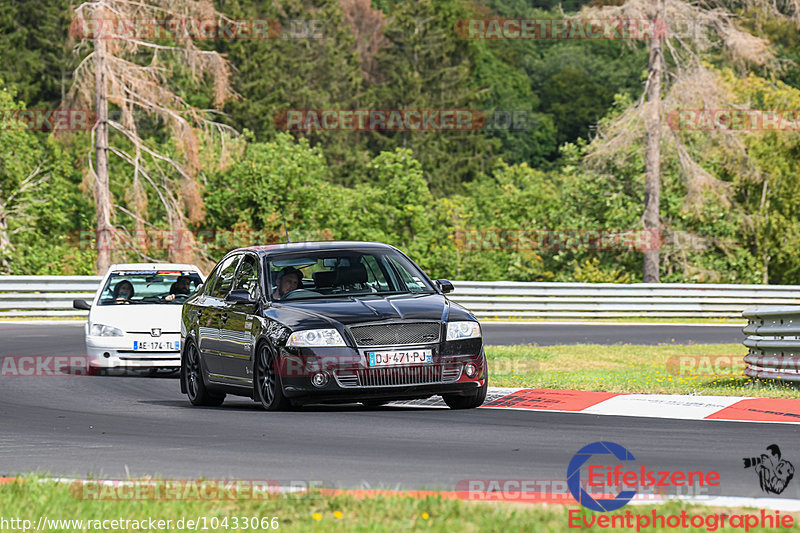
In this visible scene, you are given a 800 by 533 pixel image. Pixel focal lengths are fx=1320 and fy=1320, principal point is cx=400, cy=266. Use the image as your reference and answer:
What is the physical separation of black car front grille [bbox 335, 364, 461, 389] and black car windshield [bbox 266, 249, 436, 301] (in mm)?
1228

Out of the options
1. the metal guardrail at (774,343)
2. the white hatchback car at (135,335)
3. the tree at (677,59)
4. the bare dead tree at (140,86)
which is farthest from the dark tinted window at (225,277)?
the tree at (677,59)

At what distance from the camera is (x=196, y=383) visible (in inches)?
539

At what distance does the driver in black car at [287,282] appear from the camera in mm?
12414

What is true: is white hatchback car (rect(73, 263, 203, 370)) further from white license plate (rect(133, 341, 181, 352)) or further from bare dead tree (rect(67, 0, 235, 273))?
bare dead tree (rect(67, 0, 235, 273))

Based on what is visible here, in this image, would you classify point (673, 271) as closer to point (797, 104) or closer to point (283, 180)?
point (797, 104)

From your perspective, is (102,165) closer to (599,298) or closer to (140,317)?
(599,298)

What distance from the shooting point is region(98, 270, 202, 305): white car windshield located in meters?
18.3

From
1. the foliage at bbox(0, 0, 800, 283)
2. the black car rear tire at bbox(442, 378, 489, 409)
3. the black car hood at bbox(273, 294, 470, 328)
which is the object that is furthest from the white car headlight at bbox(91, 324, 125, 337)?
the foliage at bbox(0, 0, 800, 283)

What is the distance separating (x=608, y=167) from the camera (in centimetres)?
4300

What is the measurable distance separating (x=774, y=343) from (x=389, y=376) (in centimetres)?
505

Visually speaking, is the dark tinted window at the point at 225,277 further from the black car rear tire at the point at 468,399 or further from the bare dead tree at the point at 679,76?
the bare dead tree at the point at 679,76

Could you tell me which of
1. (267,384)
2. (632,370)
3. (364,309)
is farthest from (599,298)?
(364,309)

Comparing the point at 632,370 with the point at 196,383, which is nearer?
the point at 196,383

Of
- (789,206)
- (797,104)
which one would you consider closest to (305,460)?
(789,206)
